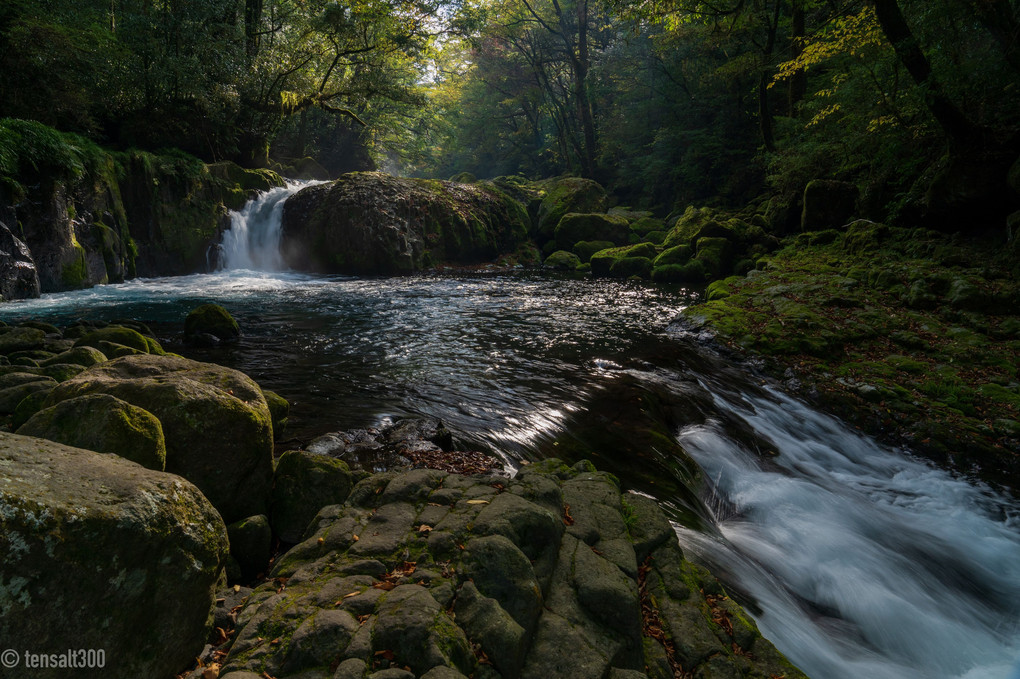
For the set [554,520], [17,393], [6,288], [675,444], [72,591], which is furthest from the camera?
[6,288]

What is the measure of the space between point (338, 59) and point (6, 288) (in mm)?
19097

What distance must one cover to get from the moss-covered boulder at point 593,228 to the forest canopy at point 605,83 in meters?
5.14

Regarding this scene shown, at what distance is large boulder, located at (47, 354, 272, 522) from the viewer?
3.42m

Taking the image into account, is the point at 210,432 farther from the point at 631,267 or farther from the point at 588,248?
the point at 588,248

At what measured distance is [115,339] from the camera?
702 cm

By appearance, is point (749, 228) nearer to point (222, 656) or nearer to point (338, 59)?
point (222, 656)

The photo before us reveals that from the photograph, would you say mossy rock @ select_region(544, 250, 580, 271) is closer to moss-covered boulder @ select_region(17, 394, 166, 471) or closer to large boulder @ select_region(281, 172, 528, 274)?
large boulder @ select_region(281, 172, 528, 274)

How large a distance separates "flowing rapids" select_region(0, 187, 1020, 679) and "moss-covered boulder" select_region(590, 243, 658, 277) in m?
7.44

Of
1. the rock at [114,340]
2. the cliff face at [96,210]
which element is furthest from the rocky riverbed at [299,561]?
the cliff face at [96,210]

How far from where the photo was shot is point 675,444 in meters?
6.20

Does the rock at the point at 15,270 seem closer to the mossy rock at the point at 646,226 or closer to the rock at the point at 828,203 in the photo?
the rock at the point at 828,203

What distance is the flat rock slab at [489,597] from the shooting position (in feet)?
7.39

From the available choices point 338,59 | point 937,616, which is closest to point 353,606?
point 937,616

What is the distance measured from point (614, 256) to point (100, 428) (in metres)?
19.3
